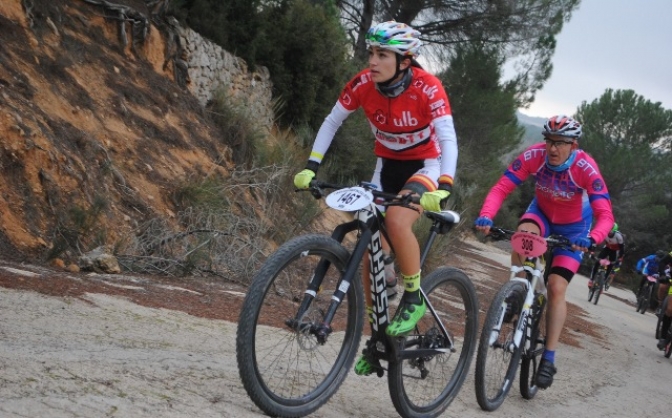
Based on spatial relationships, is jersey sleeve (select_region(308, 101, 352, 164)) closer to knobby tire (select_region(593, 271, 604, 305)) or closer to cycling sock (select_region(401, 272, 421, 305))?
cycling sock (select_region(401, 272, 421, 305))

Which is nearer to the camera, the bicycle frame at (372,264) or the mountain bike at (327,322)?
the mountain bike at (327,322)

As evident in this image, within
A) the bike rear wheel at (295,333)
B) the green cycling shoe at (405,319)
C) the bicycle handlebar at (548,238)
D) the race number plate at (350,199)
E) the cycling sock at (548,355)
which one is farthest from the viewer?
the cycling sock at (548,355)

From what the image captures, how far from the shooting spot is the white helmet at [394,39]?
475cm

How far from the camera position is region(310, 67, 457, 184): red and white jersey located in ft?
16.1

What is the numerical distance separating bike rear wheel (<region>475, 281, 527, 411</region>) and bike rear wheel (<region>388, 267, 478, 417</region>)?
0.14 m

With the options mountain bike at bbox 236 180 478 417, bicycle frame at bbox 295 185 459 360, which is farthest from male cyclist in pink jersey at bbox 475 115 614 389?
bicycle frame at bbox 295 185 459 360

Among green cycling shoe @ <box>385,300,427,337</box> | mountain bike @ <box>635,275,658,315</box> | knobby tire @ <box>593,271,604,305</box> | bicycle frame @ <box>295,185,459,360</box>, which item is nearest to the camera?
bicycle frame @ <box>295,185,459,360</box>

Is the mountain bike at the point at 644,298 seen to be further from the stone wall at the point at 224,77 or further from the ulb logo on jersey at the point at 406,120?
the ulb logo on jersey at the point at 406,120

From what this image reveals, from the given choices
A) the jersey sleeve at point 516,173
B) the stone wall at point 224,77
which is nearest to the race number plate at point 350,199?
the jersey sleeve at point 516,173

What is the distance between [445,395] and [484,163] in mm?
25080

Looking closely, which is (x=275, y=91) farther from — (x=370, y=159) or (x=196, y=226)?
(x=196, y=226)

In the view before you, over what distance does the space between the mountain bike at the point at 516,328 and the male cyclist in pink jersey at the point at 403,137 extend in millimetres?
997

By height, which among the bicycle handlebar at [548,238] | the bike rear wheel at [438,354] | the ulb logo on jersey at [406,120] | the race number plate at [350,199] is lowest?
the bike rear wheel at [438,354]

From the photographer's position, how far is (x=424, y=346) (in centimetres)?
497
